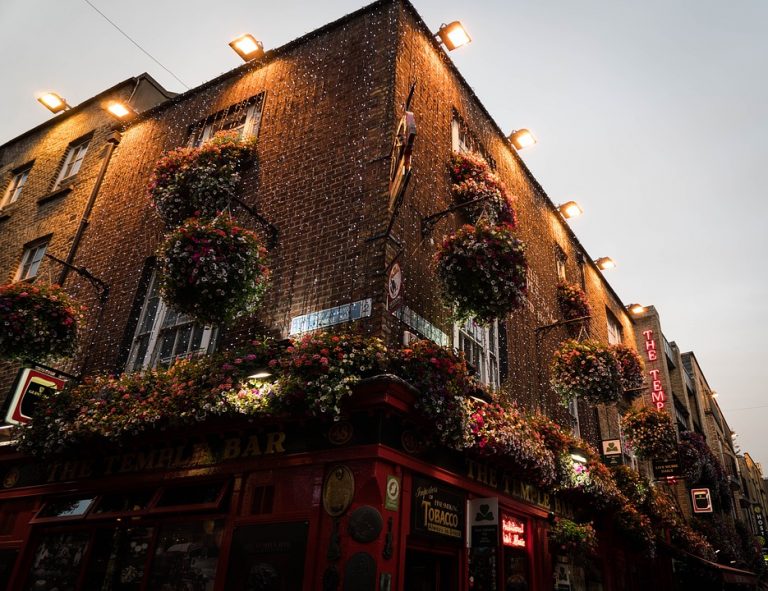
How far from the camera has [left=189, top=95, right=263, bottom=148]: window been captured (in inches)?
471

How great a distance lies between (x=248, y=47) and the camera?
12.7 m

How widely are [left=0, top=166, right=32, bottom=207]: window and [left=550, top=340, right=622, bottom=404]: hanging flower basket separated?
1540 cm

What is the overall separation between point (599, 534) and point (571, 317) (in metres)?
5.53

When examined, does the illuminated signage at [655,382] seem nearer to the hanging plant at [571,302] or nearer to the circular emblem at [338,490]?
the hanging plant at [571,302]

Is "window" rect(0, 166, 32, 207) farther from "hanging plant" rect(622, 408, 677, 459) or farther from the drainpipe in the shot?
"hanging plant" rect(622, 408, 677, 459)

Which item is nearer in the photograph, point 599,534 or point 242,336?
point 242,336

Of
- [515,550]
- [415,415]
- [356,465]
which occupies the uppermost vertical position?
[415,415]

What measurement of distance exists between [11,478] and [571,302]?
13.2 m

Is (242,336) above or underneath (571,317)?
underneath

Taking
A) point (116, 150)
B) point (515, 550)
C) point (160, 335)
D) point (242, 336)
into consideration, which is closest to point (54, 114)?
point (116, 150)

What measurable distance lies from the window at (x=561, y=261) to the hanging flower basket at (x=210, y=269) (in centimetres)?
1077

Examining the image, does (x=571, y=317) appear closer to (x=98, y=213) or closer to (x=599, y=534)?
(x=599, y=534)

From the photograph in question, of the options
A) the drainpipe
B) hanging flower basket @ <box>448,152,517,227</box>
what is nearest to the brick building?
the drainpipe

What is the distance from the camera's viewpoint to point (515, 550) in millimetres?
9422
